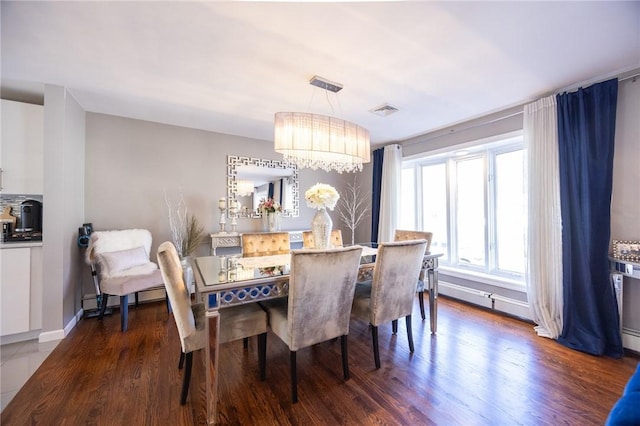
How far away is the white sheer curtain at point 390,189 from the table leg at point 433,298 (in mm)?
1580

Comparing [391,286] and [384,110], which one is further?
[384,110]

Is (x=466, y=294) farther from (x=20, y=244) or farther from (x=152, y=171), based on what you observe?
(x=20, y=244)

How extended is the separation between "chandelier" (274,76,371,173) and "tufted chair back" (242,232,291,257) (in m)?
0.94

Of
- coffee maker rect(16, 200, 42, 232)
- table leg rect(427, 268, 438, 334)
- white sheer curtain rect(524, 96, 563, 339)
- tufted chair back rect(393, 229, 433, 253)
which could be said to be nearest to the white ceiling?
white sheer curtain rect(524, 96, 563, 339)

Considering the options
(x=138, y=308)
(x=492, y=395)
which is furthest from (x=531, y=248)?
(x=138, y=308)

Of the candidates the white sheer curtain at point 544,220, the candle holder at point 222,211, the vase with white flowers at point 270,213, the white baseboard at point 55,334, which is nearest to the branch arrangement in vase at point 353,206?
the vase with white flowers at point 270,213

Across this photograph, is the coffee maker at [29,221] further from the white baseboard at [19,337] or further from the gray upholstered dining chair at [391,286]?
the gray upholstered dining chair at [391,286]

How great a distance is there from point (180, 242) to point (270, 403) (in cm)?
264

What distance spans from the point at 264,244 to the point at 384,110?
206cm

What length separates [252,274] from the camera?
1.77m

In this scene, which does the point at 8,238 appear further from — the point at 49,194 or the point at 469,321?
the point at 469,321

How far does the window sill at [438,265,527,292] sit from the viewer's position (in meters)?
2.93

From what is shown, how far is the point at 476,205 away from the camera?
3535 mm

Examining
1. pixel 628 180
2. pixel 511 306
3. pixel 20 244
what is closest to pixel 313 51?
pixel 628 180
